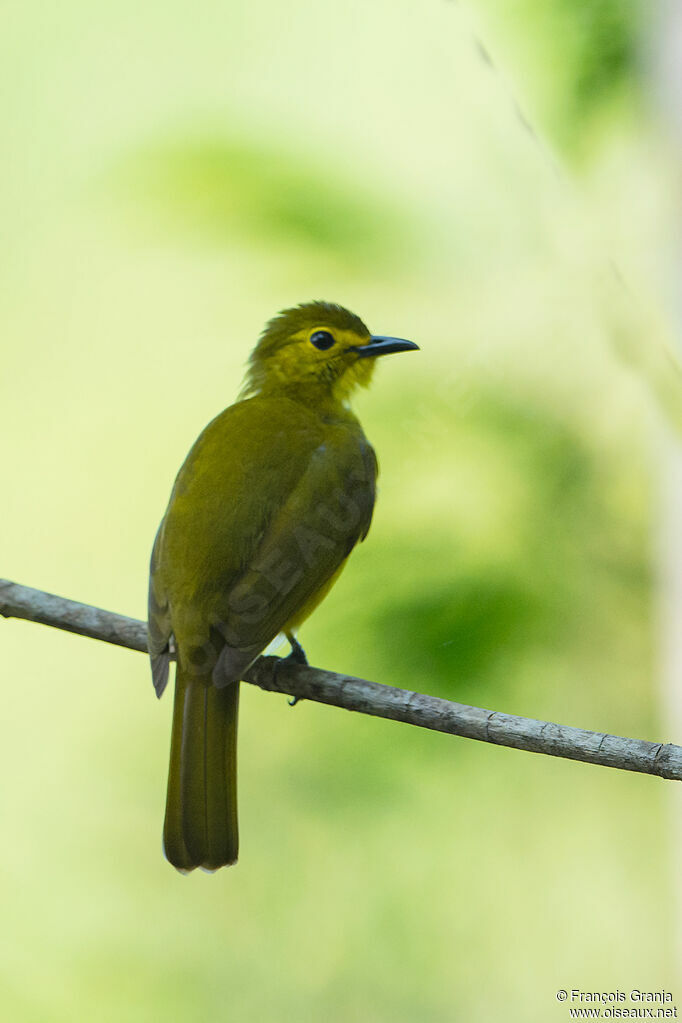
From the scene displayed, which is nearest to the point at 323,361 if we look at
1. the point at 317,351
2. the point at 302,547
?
the point at 317,351

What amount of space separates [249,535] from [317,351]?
220 millimetres

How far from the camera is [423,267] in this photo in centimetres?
93

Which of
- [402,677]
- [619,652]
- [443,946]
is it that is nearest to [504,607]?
[402,677]

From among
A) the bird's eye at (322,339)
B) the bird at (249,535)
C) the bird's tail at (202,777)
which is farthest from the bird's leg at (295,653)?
the bird's eye at (322,339)

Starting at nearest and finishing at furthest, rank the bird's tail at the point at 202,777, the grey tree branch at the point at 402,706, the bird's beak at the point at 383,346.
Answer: the grey tree branch at the point at 402,706 → the bird's tail at the point at 202,777 → the bird's beak at the point at 383,346

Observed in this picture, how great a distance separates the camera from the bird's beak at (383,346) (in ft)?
3.14

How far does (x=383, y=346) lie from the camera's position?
0.97m

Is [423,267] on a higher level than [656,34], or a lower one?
lower

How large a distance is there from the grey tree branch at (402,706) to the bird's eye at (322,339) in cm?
31

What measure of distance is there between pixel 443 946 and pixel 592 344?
0.77 m

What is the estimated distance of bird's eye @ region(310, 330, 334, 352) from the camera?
1.00 metres

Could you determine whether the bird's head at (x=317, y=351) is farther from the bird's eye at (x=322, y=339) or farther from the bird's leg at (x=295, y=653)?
the bird's leg at (x=295, y=653)

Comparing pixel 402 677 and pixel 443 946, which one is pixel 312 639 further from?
pixel 443 946

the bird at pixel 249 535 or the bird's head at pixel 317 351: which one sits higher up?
the bird's head at pixel 317 351
